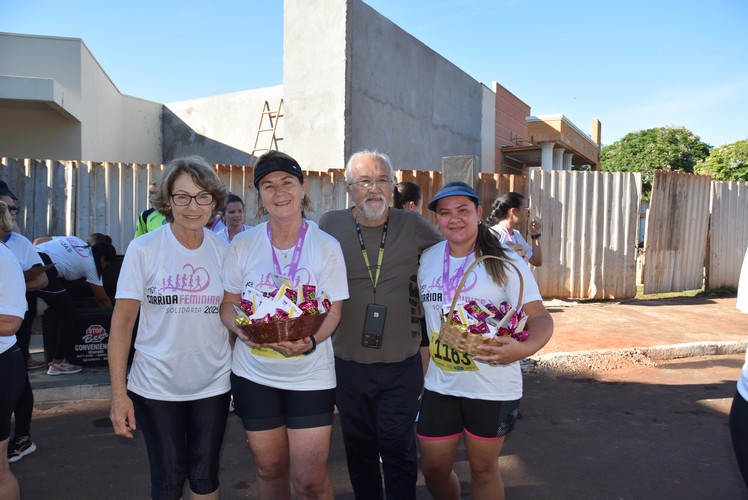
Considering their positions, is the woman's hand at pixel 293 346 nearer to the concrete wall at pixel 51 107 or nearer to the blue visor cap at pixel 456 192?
the blue visor cap at pixel 456 192

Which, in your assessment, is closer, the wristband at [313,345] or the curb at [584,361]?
the wristband at [313,345]

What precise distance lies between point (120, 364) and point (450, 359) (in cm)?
163

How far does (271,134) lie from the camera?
52.7 ft

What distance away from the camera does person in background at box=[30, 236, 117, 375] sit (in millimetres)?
5980

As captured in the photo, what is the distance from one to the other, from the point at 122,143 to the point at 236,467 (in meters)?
15.8

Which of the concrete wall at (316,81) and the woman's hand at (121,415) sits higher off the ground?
the concrete wall at (316,81)

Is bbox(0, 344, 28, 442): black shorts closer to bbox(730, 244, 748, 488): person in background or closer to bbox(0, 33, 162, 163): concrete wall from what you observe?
bbox(730, 244, 748, 488): person in background

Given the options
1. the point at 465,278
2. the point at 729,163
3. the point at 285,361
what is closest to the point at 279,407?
the point at 285,361

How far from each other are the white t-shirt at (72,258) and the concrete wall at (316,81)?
694 centimetres

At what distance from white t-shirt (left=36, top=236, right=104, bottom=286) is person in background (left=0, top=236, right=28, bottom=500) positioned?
12.1ft

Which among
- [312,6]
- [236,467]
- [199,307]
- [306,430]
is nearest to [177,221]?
[199,307]

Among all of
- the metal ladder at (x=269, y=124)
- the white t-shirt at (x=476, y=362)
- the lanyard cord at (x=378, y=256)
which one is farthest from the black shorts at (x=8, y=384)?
the metal ladder at (x=269, y=124)

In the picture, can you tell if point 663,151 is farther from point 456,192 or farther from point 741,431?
point 741,431

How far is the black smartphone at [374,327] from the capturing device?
2979mm
